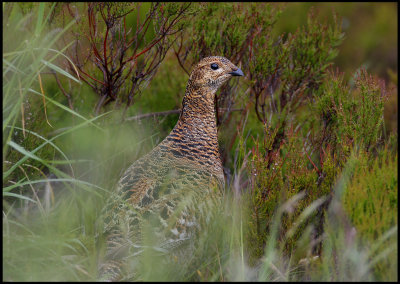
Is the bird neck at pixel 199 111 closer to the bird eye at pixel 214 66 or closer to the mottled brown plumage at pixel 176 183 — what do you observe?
the mottled brown plumage at pixel 176 183

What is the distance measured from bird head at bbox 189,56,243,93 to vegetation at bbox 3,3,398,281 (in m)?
0.38

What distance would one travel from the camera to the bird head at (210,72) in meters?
3.99

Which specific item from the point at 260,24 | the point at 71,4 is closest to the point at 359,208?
the point at 260,24

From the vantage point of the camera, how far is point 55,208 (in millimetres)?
4016

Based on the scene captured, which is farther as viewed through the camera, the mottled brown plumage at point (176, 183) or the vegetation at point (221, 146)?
the mottled brown plumage at point (176, 183)

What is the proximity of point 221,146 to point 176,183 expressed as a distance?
133 cm

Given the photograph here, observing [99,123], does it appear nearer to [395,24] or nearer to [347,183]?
[347,183]

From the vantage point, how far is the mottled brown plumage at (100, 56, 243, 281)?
10.0 ft

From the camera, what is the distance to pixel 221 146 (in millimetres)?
4613

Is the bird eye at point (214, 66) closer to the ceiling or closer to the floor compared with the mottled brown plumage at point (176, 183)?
closer to the ceiling

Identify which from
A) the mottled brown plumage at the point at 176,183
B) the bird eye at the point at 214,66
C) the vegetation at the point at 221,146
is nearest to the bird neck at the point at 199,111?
the mottled brown plumage at the point at 176,183

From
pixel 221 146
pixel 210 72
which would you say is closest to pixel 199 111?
pixel 210 72

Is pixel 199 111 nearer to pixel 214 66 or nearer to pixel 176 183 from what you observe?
pixel 214 66

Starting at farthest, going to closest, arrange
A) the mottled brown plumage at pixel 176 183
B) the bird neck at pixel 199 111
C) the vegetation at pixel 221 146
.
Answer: the bird neck at pixel 199 111, the mottled brown plumage at pixel 176 183, the vegetation at pixel 221 146
